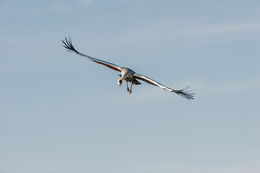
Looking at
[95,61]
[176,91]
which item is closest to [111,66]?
[95,61]

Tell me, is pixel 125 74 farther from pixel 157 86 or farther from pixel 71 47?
pixel 71 47

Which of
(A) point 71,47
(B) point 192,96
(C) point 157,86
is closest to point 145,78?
(C) point 157,86

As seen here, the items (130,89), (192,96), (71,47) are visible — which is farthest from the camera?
(71,47)

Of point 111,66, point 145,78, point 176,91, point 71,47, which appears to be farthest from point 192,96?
point 71,47

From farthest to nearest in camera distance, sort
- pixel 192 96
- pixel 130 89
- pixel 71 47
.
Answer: pixel 71 47 → pixel 130 89 → pixel 192 96

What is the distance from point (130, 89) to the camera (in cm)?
7131

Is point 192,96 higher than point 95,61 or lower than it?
lower

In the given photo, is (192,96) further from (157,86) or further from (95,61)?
(95,61)

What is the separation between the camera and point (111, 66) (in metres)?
74.0

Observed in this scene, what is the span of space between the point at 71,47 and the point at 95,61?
455 centimetres

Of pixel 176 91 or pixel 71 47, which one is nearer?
pixel 176 91

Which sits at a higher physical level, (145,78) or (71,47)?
(71,47)

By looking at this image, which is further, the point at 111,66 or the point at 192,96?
the point at 111,66

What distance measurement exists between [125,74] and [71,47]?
35.9 feet
